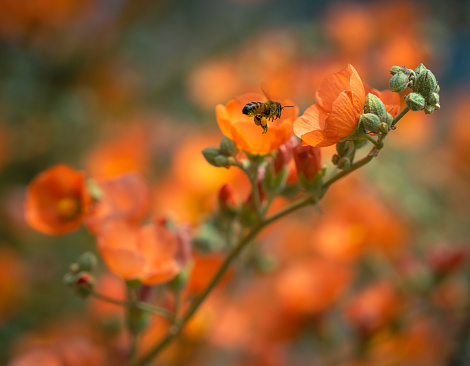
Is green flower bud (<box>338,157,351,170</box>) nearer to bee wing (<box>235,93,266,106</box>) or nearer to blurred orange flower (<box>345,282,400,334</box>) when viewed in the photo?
bee wing (<box>235,93,266,106</box>)

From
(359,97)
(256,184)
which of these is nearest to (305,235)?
(256,184)

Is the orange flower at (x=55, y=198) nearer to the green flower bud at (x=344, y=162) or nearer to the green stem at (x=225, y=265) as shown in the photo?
the green stem at (x=225, y=265)

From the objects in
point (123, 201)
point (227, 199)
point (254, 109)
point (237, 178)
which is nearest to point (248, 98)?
point (254, 109)

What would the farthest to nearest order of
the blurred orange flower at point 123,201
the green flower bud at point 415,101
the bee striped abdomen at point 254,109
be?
the blurred orange flower at point 123,201, the bee striped abdomen at point 254,109, the green flower bud at point 415,101

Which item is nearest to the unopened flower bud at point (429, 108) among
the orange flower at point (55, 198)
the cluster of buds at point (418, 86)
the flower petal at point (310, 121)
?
the cluster of buds at point (418, 86)

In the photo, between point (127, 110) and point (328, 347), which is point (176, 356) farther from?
point (127, 110)

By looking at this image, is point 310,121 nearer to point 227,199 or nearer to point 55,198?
point 227,199

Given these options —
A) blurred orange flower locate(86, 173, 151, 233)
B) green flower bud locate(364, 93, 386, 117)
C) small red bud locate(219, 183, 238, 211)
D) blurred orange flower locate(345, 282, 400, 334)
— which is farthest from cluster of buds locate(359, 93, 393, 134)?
blurred orange flower locate(345, 282, 400, 334)
